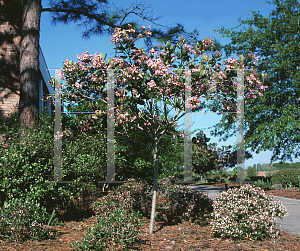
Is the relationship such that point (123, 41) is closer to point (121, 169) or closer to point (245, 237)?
point (245, 237)

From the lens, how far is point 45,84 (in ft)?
60.6

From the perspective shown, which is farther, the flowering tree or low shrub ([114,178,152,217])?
low shrub ([114,178,152,217])

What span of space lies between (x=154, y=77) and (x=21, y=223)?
3.49 metres

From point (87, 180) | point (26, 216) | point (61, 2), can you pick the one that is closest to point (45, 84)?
point (61, 2)

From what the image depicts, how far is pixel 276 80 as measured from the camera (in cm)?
1661

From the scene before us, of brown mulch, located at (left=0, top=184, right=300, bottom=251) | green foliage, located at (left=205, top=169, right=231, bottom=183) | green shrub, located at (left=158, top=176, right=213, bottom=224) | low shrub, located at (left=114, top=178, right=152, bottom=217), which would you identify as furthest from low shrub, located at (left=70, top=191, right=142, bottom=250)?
green foliage, located at (left=205, top=169, right=231, bottom=183)

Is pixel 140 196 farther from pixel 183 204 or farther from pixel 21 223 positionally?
pixel 21 223

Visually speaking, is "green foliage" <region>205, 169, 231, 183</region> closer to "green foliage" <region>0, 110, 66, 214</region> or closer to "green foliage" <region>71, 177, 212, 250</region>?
"green foliage" <region>71, 177, 212, 250</region>

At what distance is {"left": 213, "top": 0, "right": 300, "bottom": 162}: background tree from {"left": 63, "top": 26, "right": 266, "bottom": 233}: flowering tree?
9695 millimetres

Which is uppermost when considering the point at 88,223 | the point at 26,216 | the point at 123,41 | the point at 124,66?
the point at 123,41

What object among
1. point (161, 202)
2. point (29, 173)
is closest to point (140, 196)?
point (161, 202)

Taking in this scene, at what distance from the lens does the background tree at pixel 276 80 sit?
15.0 metres

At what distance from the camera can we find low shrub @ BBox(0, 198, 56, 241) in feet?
16.0

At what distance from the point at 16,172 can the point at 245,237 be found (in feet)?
15.5
